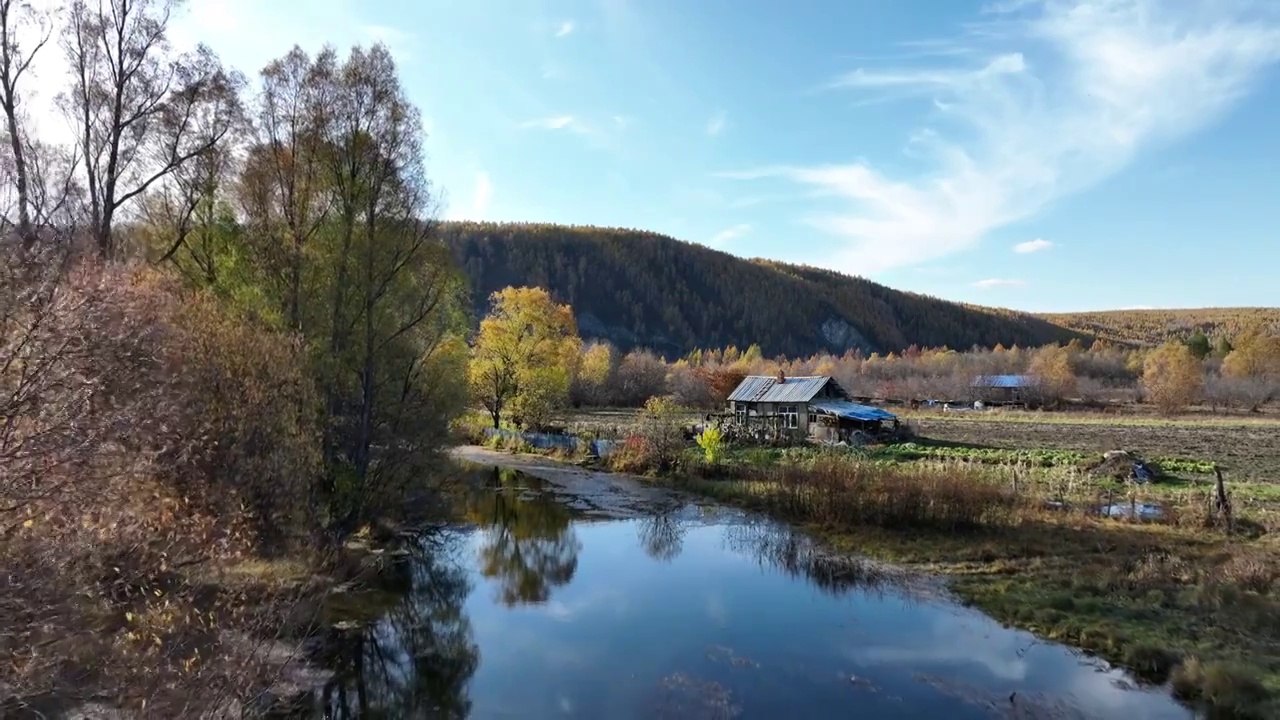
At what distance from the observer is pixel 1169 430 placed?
53.2 metres

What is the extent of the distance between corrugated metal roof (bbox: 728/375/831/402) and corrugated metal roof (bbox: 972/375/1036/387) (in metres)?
63.0

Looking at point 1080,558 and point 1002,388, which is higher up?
point 1002,388

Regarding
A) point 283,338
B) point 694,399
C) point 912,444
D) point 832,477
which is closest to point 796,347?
point 694,399

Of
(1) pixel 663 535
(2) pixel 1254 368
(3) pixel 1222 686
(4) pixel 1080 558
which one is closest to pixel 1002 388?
(2) pixel 1254 368

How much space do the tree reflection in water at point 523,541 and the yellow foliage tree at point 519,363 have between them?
14.2 meters

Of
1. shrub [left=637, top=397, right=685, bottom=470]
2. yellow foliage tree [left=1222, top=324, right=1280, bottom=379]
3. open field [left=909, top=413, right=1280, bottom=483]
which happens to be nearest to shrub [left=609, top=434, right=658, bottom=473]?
shrub [left=637, top=397, right=685, bottom=470]

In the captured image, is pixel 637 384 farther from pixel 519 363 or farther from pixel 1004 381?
pixel 1004 381

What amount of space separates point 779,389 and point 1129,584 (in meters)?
33.0

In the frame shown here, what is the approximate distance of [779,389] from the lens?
48.2m

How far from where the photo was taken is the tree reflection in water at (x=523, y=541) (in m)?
17.6

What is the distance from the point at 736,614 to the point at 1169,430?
53.4 meters

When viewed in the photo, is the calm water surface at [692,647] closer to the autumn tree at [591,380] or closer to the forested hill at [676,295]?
the autumn tree at [591,380]

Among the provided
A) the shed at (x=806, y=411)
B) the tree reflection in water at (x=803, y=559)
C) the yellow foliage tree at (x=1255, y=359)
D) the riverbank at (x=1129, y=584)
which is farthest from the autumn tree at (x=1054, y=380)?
the tree reflection in water at (x=803, y=559)

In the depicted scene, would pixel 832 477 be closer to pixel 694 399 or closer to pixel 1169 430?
pixel 1169 430
